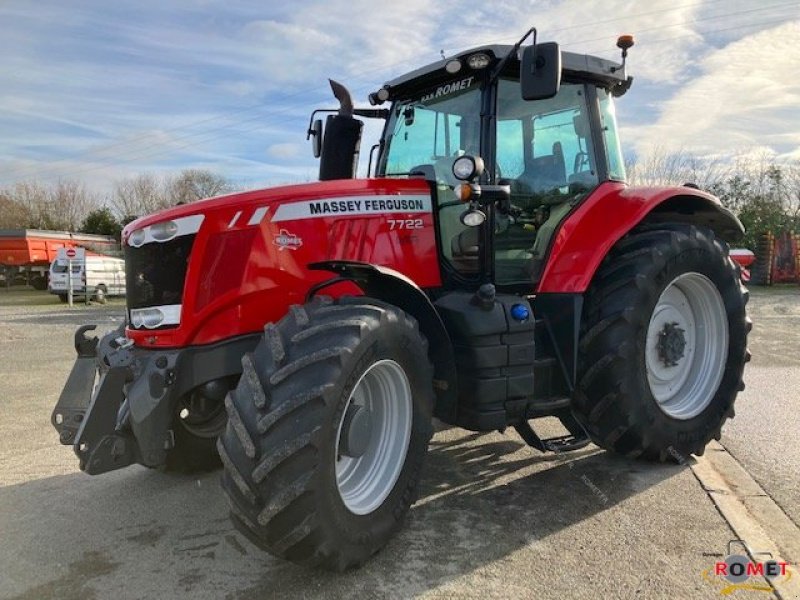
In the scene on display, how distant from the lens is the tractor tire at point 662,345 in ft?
11.8

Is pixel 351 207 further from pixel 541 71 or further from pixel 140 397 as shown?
pixel 140 397

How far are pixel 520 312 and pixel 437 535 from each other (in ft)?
3.95

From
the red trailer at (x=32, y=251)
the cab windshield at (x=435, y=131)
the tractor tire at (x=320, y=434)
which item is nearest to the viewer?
the tractor tire at (x=320, y=434)

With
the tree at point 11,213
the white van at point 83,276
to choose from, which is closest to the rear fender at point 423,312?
the white van at point 83,276

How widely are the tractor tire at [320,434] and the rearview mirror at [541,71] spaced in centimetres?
130

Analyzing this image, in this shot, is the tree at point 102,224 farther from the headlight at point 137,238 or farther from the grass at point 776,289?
the headlight at point 137,238

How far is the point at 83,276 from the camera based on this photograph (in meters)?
21.2

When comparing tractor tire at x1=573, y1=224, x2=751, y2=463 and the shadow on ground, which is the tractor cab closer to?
tractor tire at x1=573, y1=224, x2=751, y2=463

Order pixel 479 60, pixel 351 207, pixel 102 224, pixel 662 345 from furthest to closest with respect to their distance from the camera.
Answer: pixel 102 224, pixel 662 345, pixel 479 60, pixel 351 207

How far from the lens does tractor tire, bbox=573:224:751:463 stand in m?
3.60

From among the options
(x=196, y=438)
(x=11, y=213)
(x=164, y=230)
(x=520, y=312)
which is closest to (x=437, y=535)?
(x=520, y=312)

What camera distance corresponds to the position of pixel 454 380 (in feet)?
10.5

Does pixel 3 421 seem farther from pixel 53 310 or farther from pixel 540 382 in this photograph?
pixel 53 310

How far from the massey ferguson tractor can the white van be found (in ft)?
63.6
